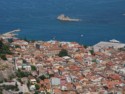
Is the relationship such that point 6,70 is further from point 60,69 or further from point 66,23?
point 66,23

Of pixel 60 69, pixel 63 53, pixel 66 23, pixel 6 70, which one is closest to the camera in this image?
pixel 6 70

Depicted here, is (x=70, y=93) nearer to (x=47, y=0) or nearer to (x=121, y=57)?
(x=121, y=57)

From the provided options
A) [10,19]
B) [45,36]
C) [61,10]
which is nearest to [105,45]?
[45,36]

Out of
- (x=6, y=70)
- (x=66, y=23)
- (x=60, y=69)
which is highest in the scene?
(x=66, y=23)

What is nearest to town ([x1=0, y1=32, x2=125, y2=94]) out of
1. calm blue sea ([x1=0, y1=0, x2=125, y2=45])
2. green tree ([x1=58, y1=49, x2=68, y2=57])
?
green tree ([x1=58, y1=49, x2=68, y2=57])

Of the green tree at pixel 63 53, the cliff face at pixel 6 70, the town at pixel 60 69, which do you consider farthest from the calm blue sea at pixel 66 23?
the cliff face at pixel 6 70

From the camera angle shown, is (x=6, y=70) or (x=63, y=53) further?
(x=63, y=53)

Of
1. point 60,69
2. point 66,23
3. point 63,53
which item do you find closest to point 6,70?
point 60,69
